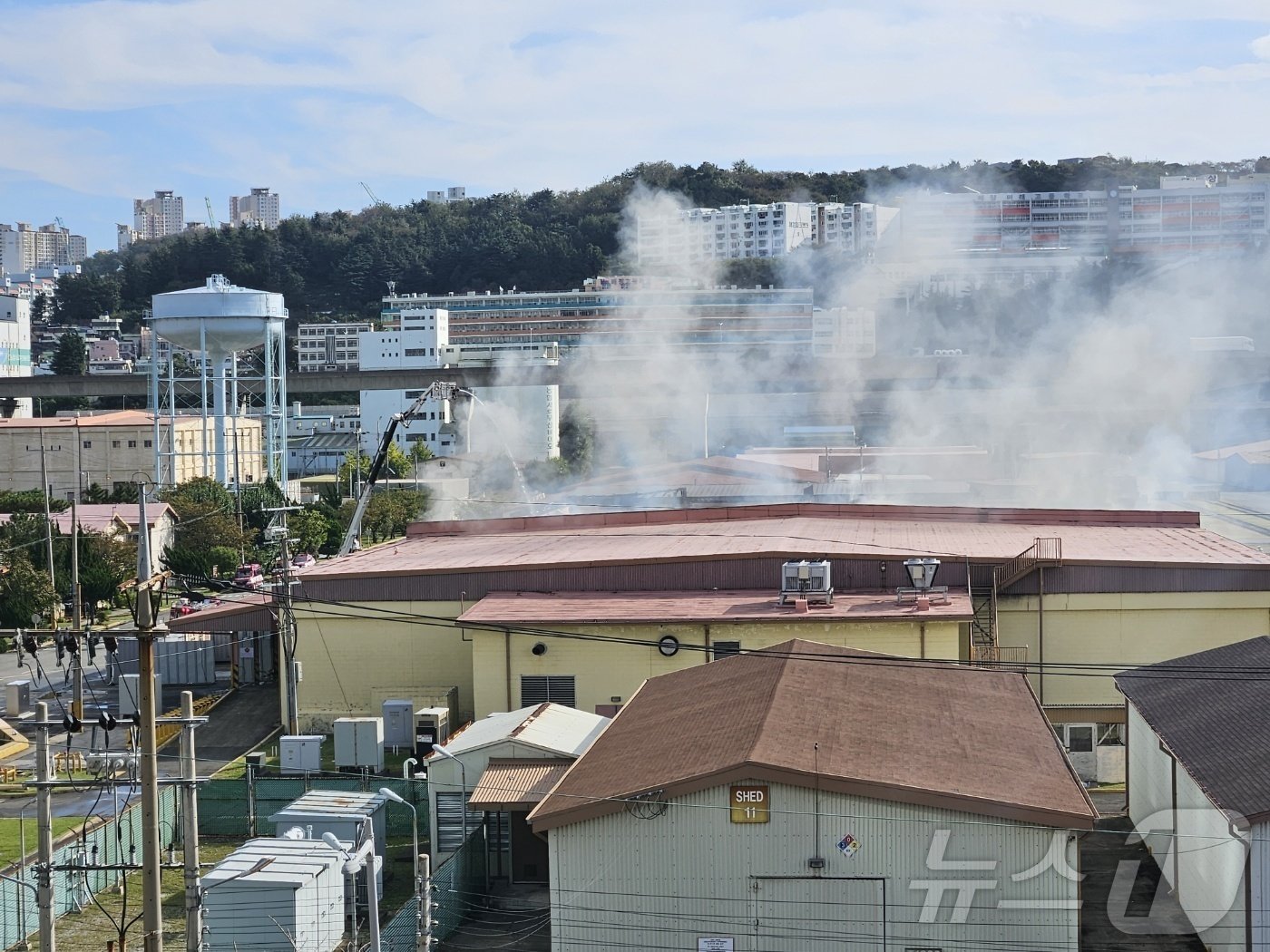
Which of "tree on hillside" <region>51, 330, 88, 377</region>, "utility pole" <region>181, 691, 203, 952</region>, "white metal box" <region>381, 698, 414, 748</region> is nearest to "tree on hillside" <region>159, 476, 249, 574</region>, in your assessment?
"white metal box" <region>381, 698, 414, 748</region>

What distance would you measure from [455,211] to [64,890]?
92663mm

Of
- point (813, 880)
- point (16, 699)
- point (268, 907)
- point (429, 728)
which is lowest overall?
point (16, 699)

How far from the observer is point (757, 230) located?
3617 inches

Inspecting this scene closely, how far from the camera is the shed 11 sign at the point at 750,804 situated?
10.3m

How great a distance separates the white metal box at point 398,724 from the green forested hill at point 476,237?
70.9 meters

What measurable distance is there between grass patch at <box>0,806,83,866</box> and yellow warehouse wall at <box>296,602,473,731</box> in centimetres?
378

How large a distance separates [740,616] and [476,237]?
7852 centimetres

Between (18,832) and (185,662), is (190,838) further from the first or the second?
(185,662)

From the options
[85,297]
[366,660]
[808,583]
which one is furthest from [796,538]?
[85,297]

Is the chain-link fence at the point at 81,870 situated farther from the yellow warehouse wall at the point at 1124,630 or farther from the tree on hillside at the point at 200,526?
the tree on hillside at the point at 200,526

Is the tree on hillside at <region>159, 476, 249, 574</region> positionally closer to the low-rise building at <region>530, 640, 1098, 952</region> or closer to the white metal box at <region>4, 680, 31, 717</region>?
the white metal box at <region>4, 680, 31, 717</region>

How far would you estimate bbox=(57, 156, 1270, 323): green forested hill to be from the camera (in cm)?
9012

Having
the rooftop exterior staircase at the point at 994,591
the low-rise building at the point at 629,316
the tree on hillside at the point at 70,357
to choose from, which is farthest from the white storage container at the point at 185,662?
the tree on hillside at the point at 70,357

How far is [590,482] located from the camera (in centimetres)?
4244
